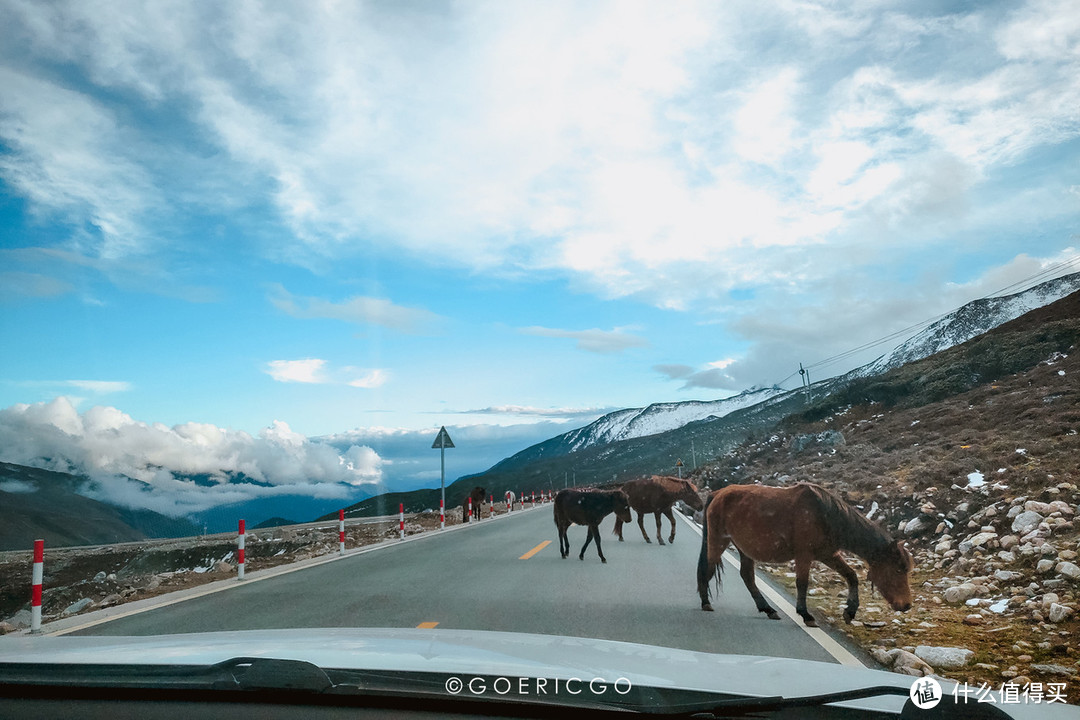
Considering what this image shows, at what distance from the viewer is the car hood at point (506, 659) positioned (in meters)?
2.48

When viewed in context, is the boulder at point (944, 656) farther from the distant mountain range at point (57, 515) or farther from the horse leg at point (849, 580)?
the distant mountain range at point (57, 515)

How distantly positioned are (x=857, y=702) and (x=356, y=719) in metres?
1.68

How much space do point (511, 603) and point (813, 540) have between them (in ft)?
10.7

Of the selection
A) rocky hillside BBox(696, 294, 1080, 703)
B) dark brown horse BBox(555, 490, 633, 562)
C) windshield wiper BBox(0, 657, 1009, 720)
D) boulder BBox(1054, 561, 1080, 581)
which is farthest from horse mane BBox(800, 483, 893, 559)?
dark brown horse BBox(555, 490, 633, 562)

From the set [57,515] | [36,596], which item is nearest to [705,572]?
[36,596]

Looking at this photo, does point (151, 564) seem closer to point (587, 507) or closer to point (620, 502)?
point (587, 507)

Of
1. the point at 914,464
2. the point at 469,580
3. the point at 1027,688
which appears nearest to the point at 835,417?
the point at 914,464

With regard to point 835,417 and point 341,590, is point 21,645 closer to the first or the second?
point 341,590

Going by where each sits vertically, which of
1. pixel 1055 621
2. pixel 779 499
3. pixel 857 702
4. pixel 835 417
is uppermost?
pixel 835 417

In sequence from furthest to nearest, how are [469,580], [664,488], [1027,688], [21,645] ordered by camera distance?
[664,488], [469,580], [1027,688], [21,645]

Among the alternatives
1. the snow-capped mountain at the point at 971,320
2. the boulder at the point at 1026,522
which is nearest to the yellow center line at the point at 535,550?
the boulder at the point at 1026,522

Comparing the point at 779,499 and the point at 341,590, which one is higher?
the point at 779,499

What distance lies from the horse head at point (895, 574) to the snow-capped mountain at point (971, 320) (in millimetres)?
54532

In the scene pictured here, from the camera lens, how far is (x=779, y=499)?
6582mm
